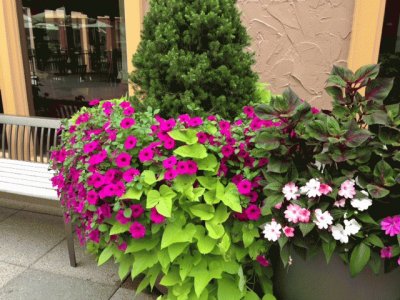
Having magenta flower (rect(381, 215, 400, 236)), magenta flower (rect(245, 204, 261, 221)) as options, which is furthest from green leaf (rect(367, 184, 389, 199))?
magenta flower (rect(245, 204, 261, 221))

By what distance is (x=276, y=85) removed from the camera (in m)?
3.58

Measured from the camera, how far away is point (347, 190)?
1.67 metres

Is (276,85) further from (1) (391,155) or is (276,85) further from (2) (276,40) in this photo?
(1) (391,155)

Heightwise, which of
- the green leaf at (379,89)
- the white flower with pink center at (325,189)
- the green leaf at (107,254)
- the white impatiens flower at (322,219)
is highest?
the green leaf at (379,89)

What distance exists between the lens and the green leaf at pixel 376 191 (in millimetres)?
1604

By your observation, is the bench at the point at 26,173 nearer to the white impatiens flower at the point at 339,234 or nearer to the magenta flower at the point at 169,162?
the magenta flower at the point at 169,162

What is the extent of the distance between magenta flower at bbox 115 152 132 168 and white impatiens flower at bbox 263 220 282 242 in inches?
30.0

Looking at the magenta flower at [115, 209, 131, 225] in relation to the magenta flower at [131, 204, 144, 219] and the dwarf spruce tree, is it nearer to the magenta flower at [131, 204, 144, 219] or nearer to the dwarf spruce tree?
the magenta flower at [131, 204, 144, 219]

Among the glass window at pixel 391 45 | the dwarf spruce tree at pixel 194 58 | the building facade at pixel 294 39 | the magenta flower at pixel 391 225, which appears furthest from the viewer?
the glass window at pixel 391 45

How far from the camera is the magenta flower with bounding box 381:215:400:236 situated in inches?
62.7

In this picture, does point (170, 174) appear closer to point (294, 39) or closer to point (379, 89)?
point (379, 89)

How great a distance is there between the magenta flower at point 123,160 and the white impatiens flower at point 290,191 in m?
0.79

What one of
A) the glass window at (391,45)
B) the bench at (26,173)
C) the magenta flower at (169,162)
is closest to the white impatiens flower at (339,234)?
the magenta flower at (169,162)

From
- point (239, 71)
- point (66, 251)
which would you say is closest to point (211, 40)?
point (239, 71)
